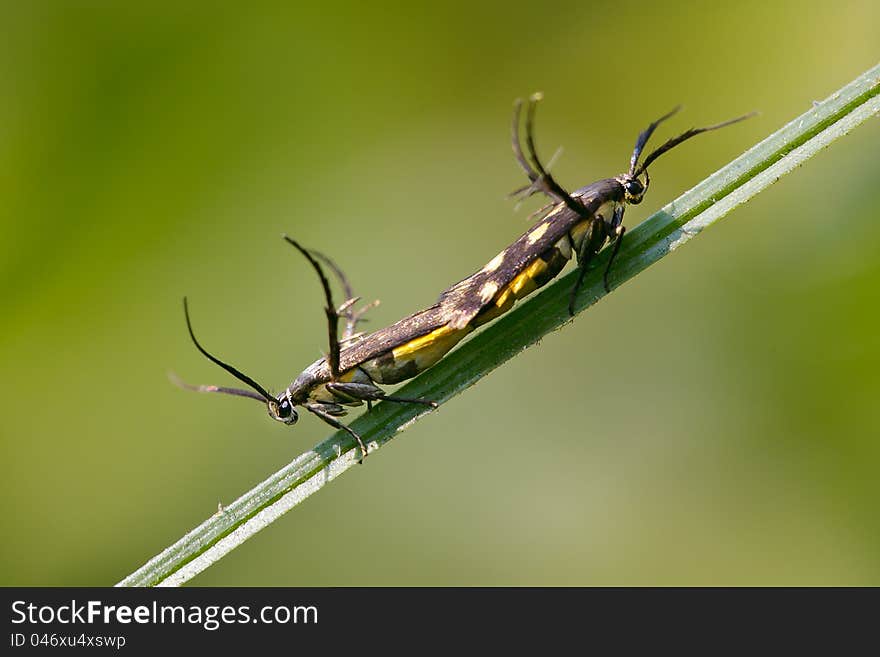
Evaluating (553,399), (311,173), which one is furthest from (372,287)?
(553,399)

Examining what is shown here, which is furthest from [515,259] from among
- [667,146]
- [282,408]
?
[282,408]

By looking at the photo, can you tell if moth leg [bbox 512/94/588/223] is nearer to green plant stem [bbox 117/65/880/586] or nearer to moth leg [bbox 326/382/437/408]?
green plant stem [bbox 117/65/880/586]

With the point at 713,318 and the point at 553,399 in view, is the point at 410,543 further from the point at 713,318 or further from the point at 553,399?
the point at 713,318

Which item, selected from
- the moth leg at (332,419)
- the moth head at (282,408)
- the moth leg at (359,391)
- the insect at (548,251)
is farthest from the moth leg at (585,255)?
the moth head at (282,408)

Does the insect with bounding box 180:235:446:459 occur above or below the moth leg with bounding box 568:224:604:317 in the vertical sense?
below

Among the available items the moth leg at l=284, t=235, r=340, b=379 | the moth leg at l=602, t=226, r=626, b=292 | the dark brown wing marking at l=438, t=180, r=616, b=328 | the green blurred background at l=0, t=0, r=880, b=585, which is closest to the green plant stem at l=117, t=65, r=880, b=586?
the moth leg at l=602, t=226, r=626, b=292
